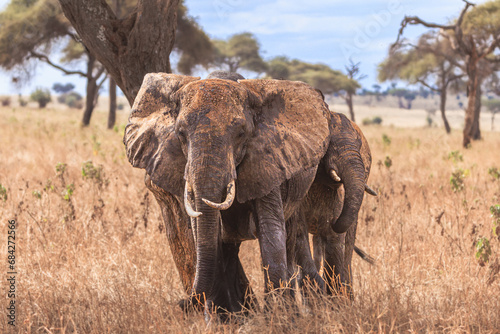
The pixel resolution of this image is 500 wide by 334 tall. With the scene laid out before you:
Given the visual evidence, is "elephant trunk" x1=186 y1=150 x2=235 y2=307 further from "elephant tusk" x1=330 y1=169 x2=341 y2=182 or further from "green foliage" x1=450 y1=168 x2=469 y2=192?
"green foliage" x1=450 y1=168 x2=469 y2=192

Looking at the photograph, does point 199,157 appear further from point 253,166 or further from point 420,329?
point 420,329

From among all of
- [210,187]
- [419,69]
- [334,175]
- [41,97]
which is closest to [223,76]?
[334,175]

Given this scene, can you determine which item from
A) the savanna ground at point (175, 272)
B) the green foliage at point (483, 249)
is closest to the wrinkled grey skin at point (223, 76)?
the savanna ground at point (175, 272)

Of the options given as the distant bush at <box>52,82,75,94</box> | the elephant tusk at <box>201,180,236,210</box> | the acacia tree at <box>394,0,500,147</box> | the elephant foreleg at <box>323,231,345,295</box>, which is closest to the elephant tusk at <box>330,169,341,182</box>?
the elephant foreleg at <box>323,231,345,295</box>

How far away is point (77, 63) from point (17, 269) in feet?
60.1

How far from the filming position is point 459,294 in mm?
3871

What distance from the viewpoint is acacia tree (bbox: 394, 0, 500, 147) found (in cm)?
1373

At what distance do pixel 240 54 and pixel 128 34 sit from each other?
80.5 feet

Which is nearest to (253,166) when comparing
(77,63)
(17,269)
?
(17,269)

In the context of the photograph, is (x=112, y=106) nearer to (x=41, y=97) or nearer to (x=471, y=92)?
(x=471, y=92)

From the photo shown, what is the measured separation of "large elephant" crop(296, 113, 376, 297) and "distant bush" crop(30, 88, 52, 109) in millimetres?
35559

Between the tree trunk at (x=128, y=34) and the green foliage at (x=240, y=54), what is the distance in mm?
24017

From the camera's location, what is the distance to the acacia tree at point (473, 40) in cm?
1373

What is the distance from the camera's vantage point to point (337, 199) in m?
3.95
